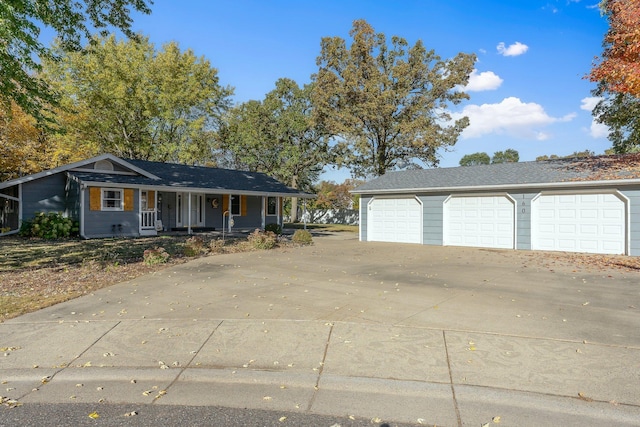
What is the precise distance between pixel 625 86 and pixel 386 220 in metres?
10.2

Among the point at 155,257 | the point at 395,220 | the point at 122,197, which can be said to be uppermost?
the point at 122,197

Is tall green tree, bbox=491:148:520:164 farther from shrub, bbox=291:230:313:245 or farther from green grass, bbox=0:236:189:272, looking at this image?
green grass, bbox=0:236:189:272

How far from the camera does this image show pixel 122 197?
18.6m

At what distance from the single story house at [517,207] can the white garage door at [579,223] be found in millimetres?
27

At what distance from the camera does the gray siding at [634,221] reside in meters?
12.8

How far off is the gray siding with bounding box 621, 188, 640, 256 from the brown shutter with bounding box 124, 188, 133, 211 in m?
19.9

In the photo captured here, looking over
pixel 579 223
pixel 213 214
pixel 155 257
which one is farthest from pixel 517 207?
pixel 213 214

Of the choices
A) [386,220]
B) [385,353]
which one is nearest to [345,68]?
[386,220]

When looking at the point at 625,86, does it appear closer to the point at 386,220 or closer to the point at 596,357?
the point at 386,220

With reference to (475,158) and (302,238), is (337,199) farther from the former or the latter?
(475,158)

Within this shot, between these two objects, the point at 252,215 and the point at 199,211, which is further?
the point at 252,215

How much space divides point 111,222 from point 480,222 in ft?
53.4

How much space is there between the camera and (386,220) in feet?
62.1

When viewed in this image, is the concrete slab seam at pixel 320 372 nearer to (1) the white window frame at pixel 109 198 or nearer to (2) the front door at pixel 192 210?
(1) the white window frame at pixel 109 198
